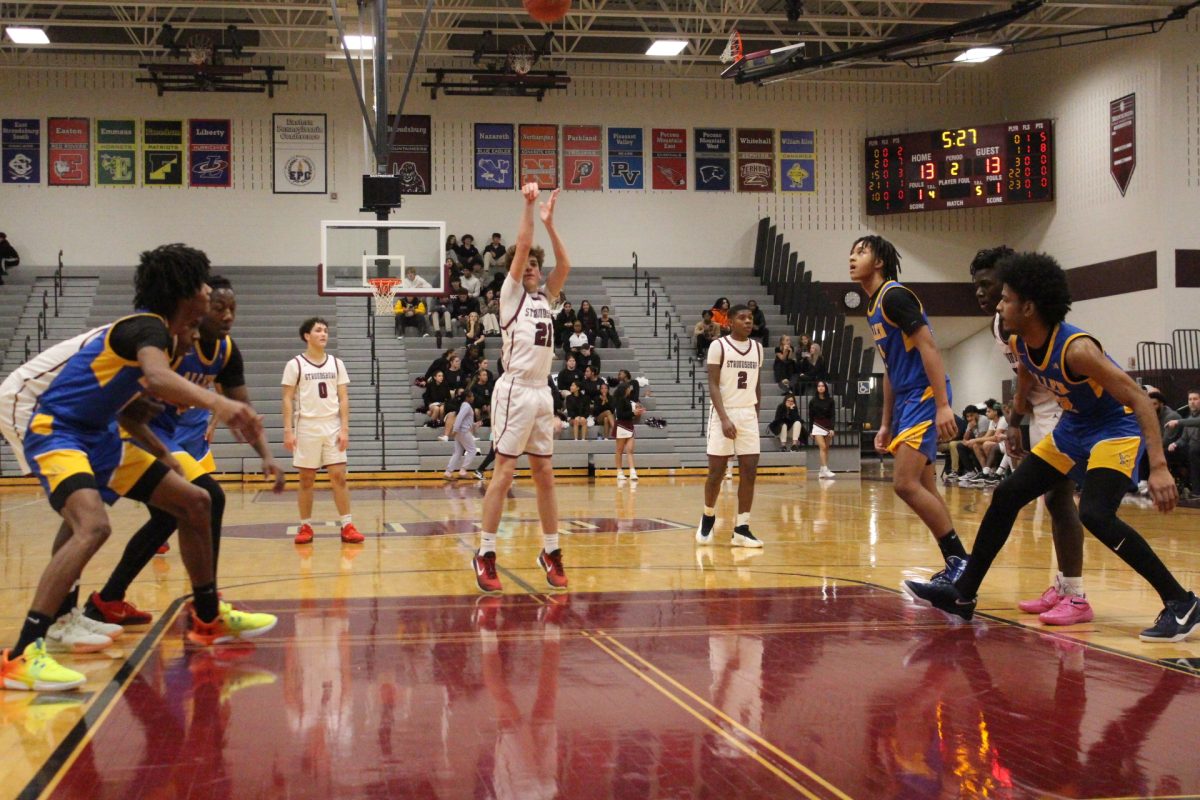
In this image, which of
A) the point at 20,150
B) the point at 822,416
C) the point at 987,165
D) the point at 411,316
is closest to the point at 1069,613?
the point at 822,416

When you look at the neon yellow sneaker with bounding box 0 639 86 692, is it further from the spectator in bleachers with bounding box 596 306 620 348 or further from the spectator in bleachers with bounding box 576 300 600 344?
the spectator in bleachers with bounding box 596 306 620 348

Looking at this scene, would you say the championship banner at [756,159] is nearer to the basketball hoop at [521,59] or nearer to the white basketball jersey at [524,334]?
the basketball hoop at [521,59]

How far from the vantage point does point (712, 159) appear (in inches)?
1092

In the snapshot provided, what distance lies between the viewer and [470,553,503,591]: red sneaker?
658 cm

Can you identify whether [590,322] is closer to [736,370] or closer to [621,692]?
[736,370]

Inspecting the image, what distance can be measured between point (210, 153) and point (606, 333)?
10.0 m

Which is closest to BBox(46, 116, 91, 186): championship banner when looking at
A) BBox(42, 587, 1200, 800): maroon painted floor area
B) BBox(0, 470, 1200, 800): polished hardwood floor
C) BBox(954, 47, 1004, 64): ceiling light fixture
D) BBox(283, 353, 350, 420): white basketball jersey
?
BBox(283, 353, 350, 420): white basketball jersey

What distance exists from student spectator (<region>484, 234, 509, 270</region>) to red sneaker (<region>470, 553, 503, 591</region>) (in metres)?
18.8

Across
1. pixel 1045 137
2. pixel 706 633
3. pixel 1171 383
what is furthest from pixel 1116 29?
pixel 706 633

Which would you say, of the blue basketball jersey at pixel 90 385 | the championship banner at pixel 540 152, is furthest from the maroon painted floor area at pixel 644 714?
the championship banner at pixel 540 152

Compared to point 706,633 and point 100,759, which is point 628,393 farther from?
point 100,759

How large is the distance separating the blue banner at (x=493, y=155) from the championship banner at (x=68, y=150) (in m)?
8.61

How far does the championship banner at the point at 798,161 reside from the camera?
91.5 ft

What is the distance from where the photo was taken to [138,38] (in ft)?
81.7
